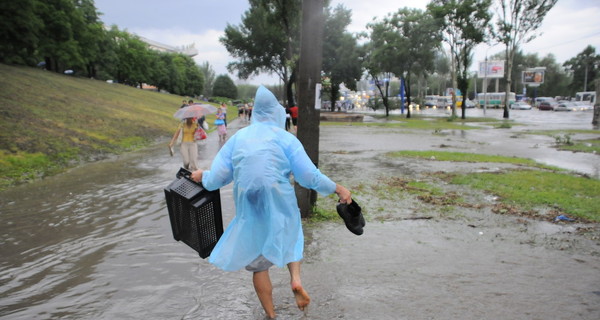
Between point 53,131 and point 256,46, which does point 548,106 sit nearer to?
point 256,46

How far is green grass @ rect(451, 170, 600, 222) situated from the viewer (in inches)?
262

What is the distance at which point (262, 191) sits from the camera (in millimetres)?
2889

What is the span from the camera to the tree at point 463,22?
34.4 metres

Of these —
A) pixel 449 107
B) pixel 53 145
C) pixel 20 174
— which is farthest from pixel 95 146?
pixel 449 107

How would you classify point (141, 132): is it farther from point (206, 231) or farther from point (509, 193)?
point (206, 231)

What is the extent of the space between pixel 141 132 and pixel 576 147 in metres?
18.9

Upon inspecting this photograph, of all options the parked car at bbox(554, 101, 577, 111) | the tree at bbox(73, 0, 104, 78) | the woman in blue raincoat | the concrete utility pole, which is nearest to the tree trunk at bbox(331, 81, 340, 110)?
the tree at bbox(73, 0, 104, 78)

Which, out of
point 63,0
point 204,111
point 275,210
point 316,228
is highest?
point 63,0

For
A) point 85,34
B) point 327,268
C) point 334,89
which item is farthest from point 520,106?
point 327,268

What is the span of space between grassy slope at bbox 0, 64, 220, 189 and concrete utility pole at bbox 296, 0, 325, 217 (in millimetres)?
7101

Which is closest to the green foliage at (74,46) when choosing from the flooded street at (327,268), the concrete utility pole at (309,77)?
the flooded street at (327,268)

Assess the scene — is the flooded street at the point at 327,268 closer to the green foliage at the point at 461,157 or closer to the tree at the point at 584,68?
the green foliage at the point at 461,157

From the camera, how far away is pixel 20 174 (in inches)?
384

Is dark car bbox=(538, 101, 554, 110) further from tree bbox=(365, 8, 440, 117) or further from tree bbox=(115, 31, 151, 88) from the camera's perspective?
tree bbox=(115, 31, 151, 88)
